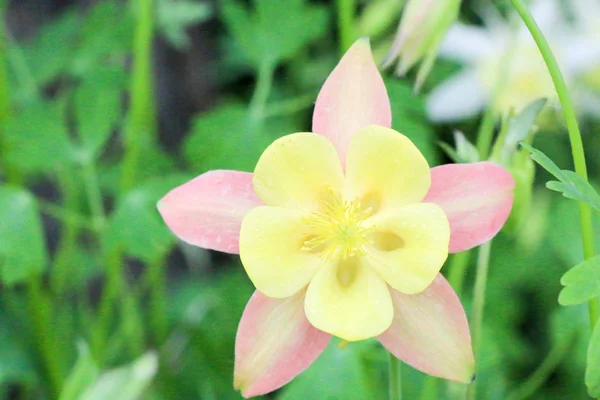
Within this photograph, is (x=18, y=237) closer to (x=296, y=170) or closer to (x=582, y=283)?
(x=296, y=170)

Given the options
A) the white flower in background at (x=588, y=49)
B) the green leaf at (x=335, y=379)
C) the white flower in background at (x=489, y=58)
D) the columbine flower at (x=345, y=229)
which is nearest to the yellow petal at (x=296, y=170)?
the columbine flower at (x=345, y=229)

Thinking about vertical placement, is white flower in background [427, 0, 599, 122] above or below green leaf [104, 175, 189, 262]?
below

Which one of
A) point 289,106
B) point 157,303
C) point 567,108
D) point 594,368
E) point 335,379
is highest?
point 567,108

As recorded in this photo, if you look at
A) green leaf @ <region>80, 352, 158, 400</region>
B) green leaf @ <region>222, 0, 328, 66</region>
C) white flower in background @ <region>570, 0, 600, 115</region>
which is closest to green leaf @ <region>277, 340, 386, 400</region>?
green leaf @ <region>80, 352, 158, 400</region>

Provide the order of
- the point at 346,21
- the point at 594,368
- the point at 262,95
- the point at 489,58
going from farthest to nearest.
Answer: the point at 489,58 < the point at 262,95 < the point at 346,21 < the point at 594,368

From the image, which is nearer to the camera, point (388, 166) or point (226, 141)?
point (388, 166)

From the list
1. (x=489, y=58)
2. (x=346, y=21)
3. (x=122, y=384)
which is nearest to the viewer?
(x=122, y=384)

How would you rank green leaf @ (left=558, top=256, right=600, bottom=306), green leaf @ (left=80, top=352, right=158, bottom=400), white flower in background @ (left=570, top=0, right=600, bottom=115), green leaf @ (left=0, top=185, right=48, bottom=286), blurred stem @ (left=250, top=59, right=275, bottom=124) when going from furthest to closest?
white flower in background @ (left=570, top=0, right=600, bottom=115)
blurred stem @ (left=250, top=59, right=275, bottom=124)
green leaf @ (left=0, top=185, right=48, bottom=286)
green leaf @ (left=80, top=352, right=158, bottom=400)
green leaf @ (left=558, top=256, right=600, bottom=306)

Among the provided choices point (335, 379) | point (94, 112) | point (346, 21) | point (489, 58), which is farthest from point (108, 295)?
point (489, 58)

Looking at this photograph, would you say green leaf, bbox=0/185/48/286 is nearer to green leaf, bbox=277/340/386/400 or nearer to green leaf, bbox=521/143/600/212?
green leaf, bbox=277/340/386/400
